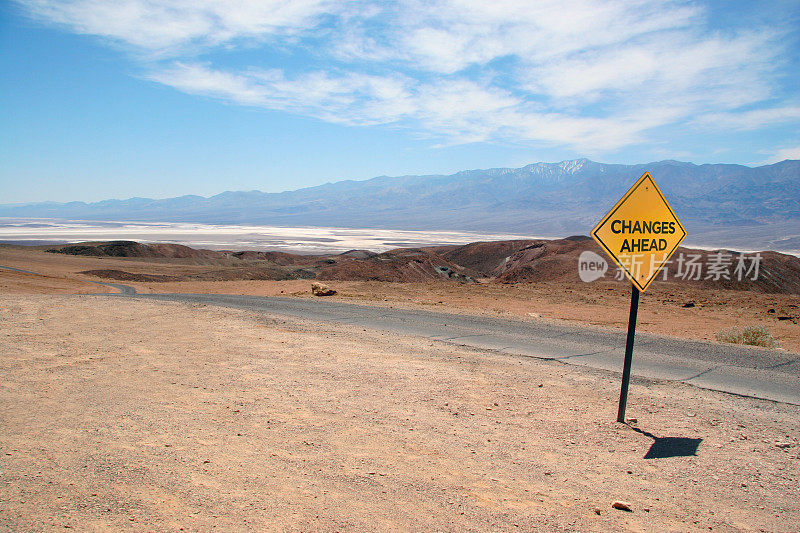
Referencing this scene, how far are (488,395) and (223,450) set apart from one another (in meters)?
3.50

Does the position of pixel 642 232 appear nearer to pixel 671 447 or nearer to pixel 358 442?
pixel 671 447

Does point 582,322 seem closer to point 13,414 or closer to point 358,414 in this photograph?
point 358,414

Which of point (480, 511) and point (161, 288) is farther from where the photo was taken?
point (161, 288)

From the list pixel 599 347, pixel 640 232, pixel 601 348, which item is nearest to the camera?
pixel 640 232

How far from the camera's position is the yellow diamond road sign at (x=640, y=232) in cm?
598

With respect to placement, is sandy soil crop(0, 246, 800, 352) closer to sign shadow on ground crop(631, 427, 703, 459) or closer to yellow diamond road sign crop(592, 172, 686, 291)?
yellow diamond road sign crop(592, 172, 686, 291)

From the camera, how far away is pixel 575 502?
14.3 feet

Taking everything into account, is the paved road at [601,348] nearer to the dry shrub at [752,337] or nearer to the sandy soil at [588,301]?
the dry shrub at [752,337]

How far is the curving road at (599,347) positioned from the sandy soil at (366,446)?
100 centimetres

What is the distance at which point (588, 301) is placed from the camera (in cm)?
1992

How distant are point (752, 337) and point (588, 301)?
7915mm

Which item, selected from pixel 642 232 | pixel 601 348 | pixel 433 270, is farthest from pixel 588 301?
pixel 433 270

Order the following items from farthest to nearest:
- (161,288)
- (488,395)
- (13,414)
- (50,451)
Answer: (161,288) < (488,395) < (13,414) < (50,451)

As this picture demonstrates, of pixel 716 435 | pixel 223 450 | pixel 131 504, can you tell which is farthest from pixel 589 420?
pixel 131 504
